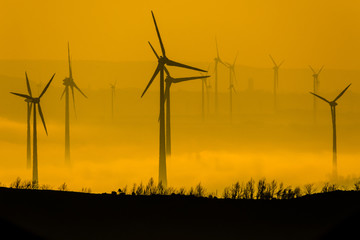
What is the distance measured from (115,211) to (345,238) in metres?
8.28

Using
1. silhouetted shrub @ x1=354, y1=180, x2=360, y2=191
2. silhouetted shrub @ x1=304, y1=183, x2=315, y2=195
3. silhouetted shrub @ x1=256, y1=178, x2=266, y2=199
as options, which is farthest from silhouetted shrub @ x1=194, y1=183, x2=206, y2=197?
silhouetted shrub @ x1=354, y1=180, x2=360, y2=191

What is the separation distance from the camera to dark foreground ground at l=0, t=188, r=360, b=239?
944 inches

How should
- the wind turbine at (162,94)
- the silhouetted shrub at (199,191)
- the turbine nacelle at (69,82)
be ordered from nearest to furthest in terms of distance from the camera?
1. the silhouetted shrub at (199,191)
2. the wind turbine at (162,94)
3. the turbine nacelle at (69,82)

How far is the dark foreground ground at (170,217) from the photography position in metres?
24.0

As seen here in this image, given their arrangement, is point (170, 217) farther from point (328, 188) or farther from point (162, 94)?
point (162, 94)

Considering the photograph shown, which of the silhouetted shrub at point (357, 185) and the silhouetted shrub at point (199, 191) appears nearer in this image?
the silhouetted shrub at point (199, 191)

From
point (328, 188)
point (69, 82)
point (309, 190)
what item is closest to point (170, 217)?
point (309, 190)

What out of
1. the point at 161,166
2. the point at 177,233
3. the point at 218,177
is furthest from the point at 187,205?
the point at 218,177

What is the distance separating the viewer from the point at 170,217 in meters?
26.6

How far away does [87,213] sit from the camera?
2672cm

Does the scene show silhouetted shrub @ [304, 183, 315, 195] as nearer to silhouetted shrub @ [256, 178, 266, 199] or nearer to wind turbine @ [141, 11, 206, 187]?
silhouetted shrub @ [256, 178, 266, 199]

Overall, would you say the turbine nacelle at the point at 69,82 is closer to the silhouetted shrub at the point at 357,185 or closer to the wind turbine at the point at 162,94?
the wind turbine at the point at 162,94

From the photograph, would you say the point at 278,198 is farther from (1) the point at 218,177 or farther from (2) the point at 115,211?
(1) the point at 218,177

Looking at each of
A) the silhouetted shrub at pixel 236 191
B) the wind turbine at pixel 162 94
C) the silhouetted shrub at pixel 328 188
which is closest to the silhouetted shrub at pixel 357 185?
the silhouetted shrub at pixel 328 188
